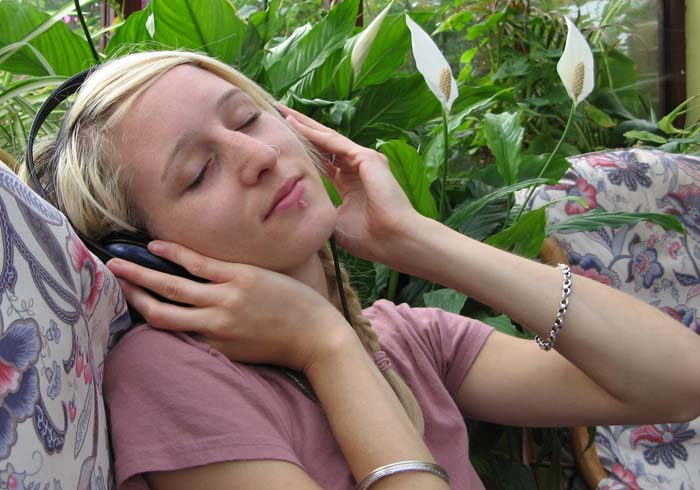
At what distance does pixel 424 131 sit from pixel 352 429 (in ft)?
3.77

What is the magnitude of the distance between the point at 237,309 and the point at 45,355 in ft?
0.92

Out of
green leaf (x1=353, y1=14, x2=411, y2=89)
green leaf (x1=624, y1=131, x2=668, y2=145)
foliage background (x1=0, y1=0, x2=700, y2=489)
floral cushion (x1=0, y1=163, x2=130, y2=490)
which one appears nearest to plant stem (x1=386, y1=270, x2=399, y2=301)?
foliage background (x1=0, y1=0, x2=700, y2=489)

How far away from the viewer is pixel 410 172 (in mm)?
1307

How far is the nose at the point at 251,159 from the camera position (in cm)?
74

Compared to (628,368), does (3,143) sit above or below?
above

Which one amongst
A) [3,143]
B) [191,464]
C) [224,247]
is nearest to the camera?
[191,464]

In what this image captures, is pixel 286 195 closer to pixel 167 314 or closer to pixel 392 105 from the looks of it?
pixel 167 314

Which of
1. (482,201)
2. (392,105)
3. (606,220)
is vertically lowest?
(606,220)

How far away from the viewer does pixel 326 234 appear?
2.56 feet

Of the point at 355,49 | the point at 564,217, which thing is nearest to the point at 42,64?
the point at 355,49

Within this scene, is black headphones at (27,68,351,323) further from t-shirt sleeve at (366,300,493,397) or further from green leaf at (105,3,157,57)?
green leaf at (105,3,157,57)

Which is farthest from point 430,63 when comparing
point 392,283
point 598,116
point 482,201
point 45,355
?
point 598,116

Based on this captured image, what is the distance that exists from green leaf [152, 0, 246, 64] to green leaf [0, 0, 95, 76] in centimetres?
13

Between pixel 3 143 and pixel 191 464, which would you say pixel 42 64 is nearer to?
pixel 3 143
